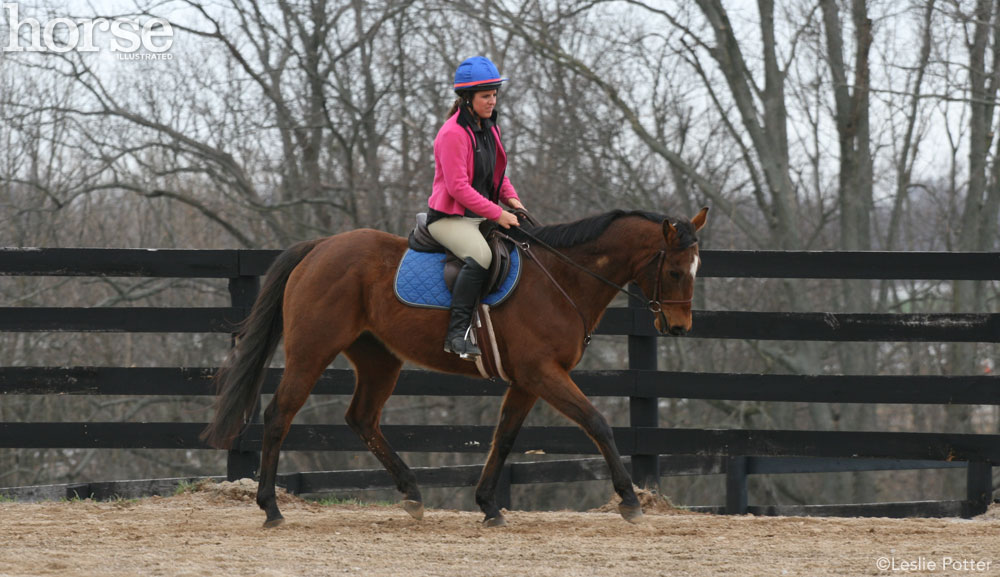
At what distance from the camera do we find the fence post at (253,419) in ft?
23.1

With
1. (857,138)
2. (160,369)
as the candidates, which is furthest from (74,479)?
(857,138)

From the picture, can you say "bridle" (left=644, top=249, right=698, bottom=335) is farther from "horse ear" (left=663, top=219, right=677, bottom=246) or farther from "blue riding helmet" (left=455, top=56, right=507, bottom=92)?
"blue riding helmet" (left=455, top=56, right=507, bottom=92)

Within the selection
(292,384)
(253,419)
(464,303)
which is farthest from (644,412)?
(253,419)

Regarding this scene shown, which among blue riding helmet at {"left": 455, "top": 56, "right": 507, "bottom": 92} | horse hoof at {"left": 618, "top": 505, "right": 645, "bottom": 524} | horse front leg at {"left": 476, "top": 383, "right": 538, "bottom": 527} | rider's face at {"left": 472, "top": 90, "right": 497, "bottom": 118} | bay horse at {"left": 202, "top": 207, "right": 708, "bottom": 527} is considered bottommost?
horse hoof at {"left": 618, "top": 505, "right": 645, "bottom": 524}

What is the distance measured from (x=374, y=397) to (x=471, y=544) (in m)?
1.33

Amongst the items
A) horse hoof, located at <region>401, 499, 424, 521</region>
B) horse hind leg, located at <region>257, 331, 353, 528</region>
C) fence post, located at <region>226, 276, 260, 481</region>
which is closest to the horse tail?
horse hind leg, located at <region>257, 331, 353, 528</region>

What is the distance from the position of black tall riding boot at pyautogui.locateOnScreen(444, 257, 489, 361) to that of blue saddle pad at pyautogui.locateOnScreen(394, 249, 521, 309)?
0.12m

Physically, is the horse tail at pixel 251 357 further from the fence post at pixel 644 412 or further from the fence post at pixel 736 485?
the fence post at pixel 736 485

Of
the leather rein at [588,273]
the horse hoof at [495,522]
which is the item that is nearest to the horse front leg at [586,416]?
the leather rein at [588,273]

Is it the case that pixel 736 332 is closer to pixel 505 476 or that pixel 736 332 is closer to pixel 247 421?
pixel 505 476

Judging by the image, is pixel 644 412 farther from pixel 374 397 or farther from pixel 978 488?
pixel 978 488

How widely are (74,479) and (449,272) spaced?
47.3 ft

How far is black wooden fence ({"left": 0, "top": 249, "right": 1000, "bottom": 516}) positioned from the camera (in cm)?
652

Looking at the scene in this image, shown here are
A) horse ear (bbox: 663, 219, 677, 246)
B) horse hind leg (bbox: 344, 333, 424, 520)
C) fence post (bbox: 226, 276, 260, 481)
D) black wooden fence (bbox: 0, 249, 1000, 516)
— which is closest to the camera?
horse ear (bbox: 663, 219, 677, 246)
